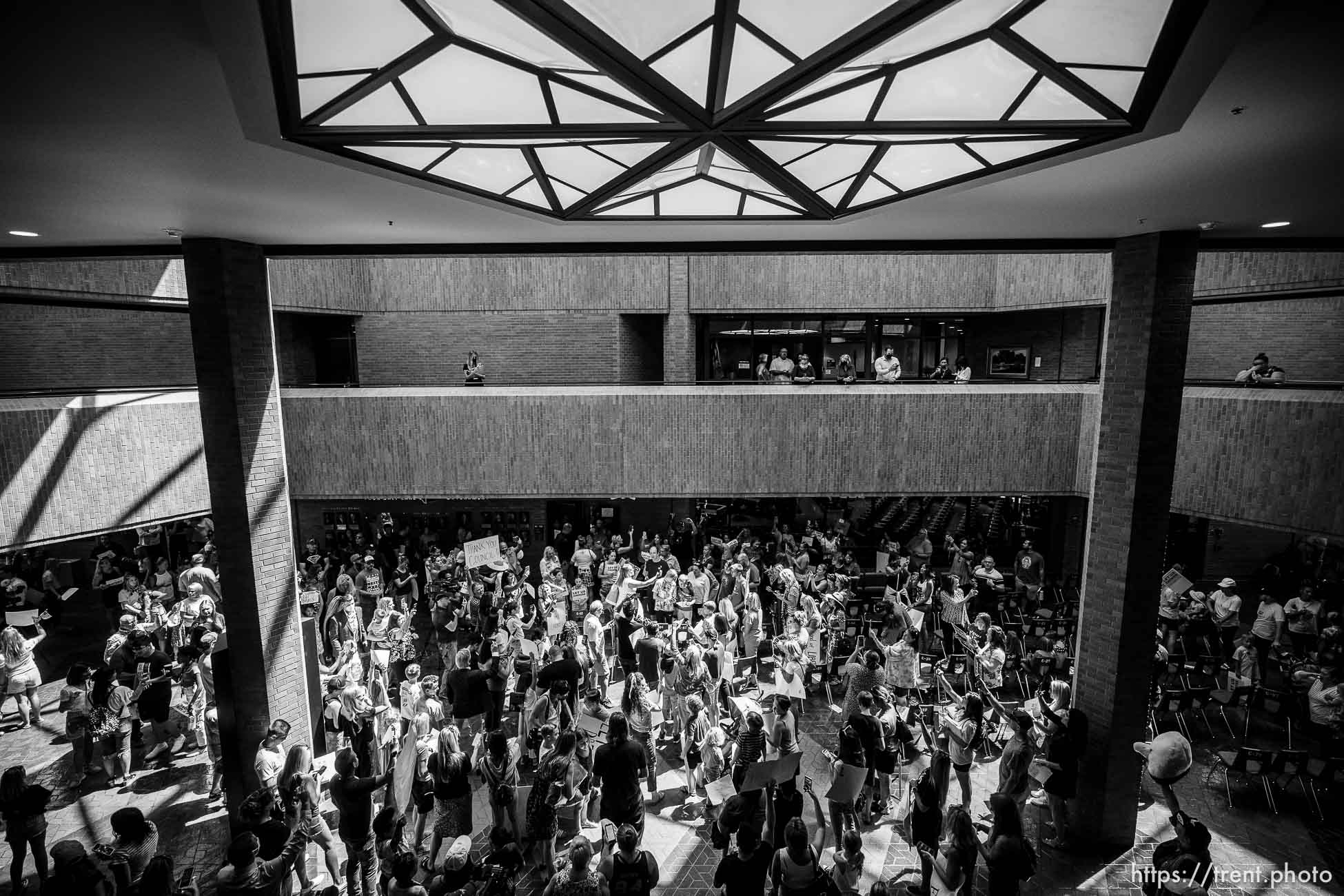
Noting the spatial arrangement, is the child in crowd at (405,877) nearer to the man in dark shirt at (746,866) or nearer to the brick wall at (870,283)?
the man in dark shirt at (746,866)

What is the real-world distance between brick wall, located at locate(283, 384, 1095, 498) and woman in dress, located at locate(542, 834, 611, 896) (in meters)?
10.3

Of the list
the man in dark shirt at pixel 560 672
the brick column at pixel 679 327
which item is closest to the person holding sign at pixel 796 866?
the man in dark shirt at pixel 560 672

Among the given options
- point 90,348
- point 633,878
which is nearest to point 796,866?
point 633,878

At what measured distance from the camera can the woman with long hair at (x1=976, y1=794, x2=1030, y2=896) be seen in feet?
17.7

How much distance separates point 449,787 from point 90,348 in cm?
1563

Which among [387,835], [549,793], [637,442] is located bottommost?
[387,835]

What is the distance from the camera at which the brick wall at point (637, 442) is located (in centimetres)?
1451

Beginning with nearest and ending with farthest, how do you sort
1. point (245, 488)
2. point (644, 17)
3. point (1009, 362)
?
1. point (644, 17)
2. point (245, 488)
3. point (1009, 362)

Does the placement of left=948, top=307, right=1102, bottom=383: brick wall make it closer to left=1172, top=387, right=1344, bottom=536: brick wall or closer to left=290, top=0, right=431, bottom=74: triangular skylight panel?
left=1172, top=387, right=1344, bottom=536: brick wall

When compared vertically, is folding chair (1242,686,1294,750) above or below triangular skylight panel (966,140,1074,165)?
below

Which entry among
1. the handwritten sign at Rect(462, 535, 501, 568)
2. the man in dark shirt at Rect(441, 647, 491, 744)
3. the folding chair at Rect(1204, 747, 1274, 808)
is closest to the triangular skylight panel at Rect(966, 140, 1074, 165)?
the man in dark shirt at Rect(441, 647, 491, 744)

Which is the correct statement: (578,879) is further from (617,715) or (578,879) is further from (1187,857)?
(1187,857)

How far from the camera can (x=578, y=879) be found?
4914 millimetres

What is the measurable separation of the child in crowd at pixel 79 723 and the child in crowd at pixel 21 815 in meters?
2.25
